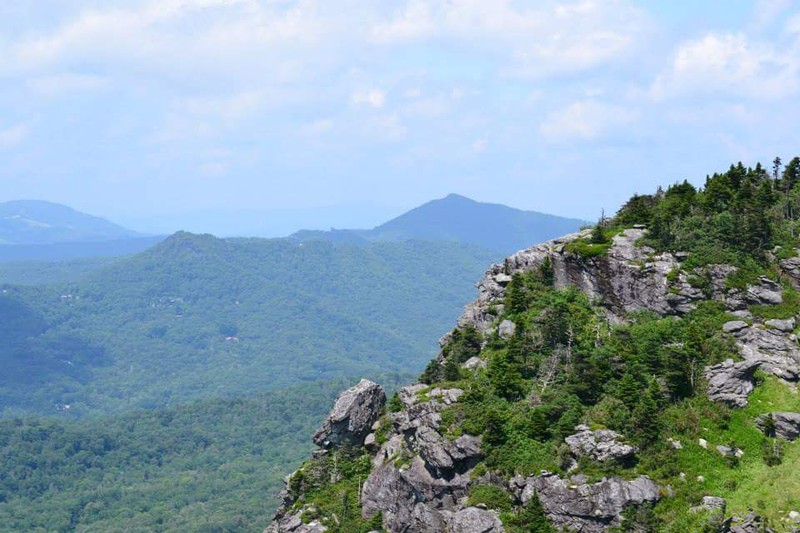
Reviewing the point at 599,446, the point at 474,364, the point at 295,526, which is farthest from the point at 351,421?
the point at 599,446

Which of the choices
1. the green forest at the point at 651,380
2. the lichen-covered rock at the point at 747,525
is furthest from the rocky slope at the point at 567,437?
the green forest at the point at 651,380

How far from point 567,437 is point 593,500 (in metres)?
4.99

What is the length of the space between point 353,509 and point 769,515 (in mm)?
27934

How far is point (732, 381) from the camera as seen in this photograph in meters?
57.1

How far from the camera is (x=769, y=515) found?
4809 cm

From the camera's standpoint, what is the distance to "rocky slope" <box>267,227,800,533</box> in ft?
169

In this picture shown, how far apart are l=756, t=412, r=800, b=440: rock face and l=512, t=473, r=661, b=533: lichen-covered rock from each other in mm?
9159

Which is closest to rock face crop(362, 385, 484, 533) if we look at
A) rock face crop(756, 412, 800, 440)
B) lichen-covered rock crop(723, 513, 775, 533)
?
lichen-covered rock crop(723, 513, 775, 533)

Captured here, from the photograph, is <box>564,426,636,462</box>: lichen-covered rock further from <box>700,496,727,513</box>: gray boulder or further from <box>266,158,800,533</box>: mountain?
<box>700,496,727,513</box>: gray boulder

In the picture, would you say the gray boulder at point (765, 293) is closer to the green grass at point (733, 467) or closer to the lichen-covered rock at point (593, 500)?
the green grass at point (733, 467)

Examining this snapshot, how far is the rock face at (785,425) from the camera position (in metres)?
53.7

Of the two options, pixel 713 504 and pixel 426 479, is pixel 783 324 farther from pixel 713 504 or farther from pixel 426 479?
pixel 426 479

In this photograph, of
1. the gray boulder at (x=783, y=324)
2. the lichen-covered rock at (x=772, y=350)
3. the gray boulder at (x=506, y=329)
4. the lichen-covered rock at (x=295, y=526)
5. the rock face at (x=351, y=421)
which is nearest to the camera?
the lichen-covered rock at (x=772, y=350)

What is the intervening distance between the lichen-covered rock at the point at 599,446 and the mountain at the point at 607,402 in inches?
4.1
